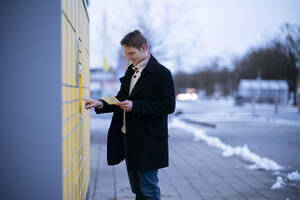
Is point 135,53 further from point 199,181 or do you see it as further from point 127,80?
point 199,181

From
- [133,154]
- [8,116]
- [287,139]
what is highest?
[8,116]

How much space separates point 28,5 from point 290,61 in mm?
47517

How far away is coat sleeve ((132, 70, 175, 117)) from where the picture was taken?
2979 mm

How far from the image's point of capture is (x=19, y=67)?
2.13 m

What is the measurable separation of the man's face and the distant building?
4545cm

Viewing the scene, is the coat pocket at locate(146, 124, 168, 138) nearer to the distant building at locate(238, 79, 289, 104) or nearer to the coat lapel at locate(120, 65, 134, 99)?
the coat lapel at locate(120, 65, 134, 99)

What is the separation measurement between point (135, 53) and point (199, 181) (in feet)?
10.8

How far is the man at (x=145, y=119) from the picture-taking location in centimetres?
305

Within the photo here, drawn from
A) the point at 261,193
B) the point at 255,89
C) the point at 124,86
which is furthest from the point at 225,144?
the point at 255,89

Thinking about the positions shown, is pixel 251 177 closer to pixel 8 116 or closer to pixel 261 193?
pixel 261 193

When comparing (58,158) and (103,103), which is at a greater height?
(103,103)

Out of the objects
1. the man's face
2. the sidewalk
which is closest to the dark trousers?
the man's face

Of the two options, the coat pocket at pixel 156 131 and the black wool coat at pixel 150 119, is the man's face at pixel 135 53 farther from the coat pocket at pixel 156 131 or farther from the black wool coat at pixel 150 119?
the coat pocket at pixel 156 131

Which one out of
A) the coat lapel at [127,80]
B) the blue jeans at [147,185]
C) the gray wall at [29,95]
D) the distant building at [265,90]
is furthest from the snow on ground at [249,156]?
the distant building at [265,90]
